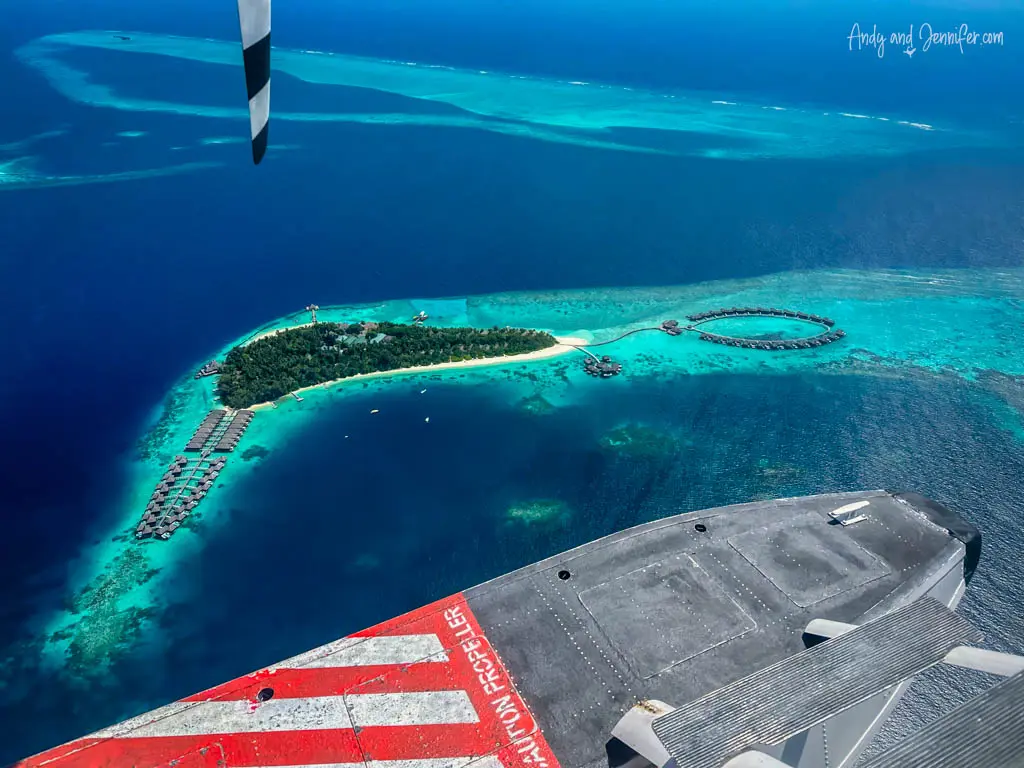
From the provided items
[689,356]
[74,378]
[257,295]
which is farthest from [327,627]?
[257,295]

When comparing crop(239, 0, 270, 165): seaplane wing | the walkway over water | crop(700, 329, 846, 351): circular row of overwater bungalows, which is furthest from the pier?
crop(239, 0, 270, 165): seaplane wing

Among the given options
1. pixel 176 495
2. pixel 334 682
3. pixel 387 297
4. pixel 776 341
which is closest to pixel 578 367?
pixel 776 341

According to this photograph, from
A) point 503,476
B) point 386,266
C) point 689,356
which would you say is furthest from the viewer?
point 386,266

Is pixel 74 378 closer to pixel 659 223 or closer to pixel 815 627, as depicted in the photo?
pixel 815 627

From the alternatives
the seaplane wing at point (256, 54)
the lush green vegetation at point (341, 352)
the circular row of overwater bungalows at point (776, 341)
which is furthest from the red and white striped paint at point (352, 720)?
the circular row of overwater bungalows at point (776, 341)

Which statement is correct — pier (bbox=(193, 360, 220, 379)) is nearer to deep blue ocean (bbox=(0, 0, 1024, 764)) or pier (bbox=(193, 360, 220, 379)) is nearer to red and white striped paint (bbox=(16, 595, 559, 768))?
deep blue ocean (bbox=(0, 0, 1024, 764))

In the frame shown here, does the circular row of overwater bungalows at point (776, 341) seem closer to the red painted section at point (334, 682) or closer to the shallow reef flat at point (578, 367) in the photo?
the shallow reef flat at point (578, 367)

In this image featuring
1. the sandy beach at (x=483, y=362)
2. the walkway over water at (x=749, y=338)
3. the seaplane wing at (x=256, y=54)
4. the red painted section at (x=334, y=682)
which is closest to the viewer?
the seaplane wing at (x=256, y=54)
